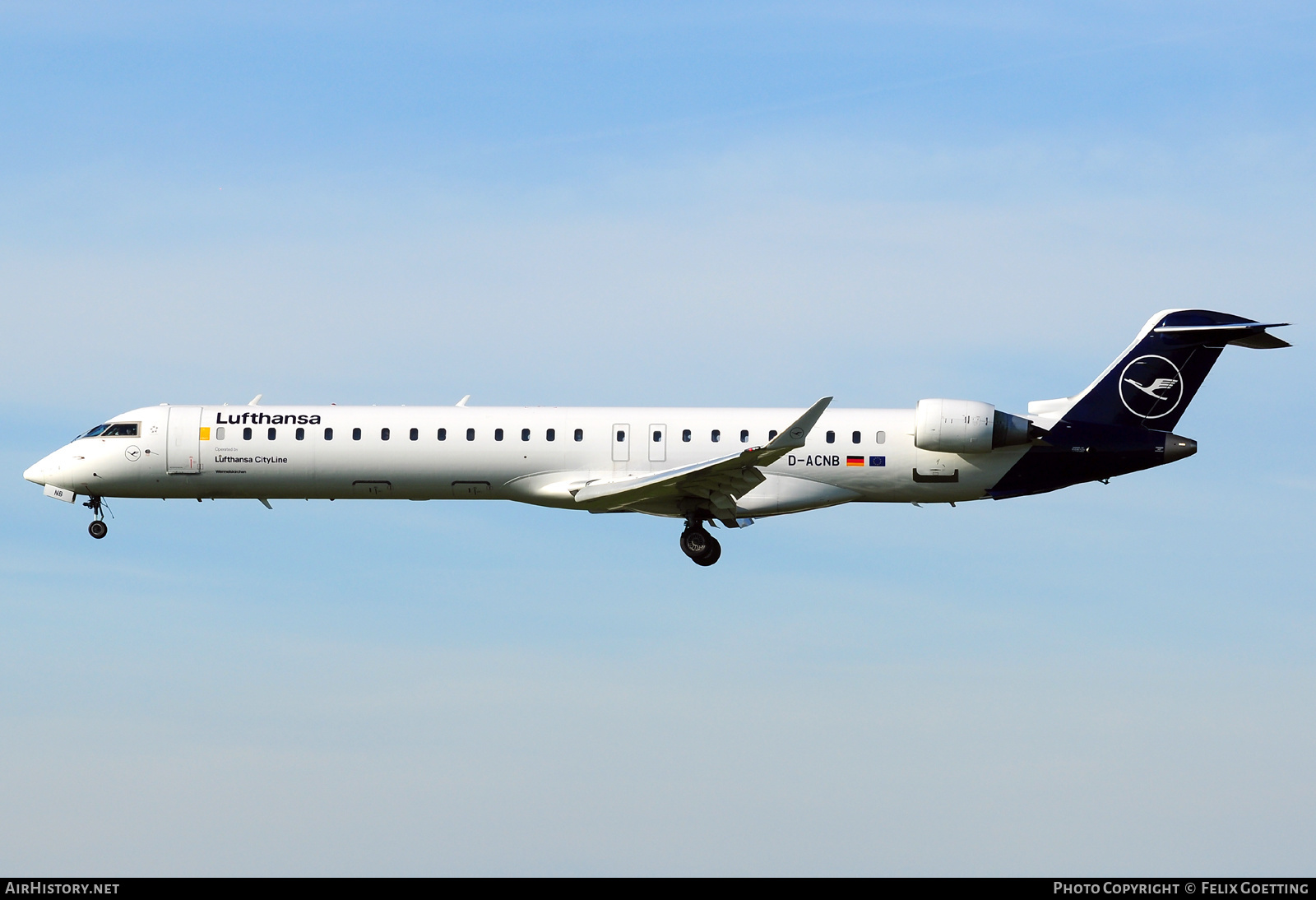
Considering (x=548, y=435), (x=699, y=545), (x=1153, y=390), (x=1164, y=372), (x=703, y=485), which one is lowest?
(x=699, y=545)

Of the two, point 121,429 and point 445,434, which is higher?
point 121,429

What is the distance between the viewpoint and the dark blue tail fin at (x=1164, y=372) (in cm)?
3111

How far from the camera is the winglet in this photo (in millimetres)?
A: 26797

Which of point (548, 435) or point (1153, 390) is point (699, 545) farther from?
point (1153, 390)

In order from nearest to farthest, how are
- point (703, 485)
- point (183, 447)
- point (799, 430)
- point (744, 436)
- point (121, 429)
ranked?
point (799, 430) < point (703, 485) < point (744, 436) < point (183, 447) < point (121, 429)

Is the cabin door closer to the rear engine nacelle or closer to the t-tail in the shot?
the rear engine nacelle

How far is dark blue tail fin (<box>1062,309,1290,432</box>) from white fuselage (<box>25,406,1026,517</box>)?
7.53 feet

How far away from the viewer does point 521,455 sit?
30.2 m

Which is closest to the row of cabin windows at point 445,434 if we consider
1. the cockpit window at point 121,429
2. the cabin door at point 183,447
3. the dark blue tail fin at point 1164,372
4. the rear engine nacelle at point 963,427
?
the cabin door at point 183,447

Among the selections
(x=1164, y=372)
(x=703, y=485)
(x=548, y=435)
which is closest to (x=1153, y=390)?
(x=1164, y=372)

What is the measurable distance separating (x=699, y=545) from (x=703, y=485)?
1.68 m

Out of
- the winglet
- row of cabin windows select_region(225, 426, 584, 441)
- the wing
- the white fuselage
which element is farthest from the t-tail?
row of cabin windows select_region(225, 426, 584, 441)

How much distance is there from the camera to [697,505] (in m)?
30.0

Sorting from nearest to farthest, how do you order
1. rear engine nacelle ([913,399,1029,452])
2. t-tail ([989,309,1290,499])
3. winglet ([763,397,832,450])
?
winglet ([763,397,832,450])
rear engine nacelle ([913,399,1029,452])
t-tail ([989,309,1290,499])
